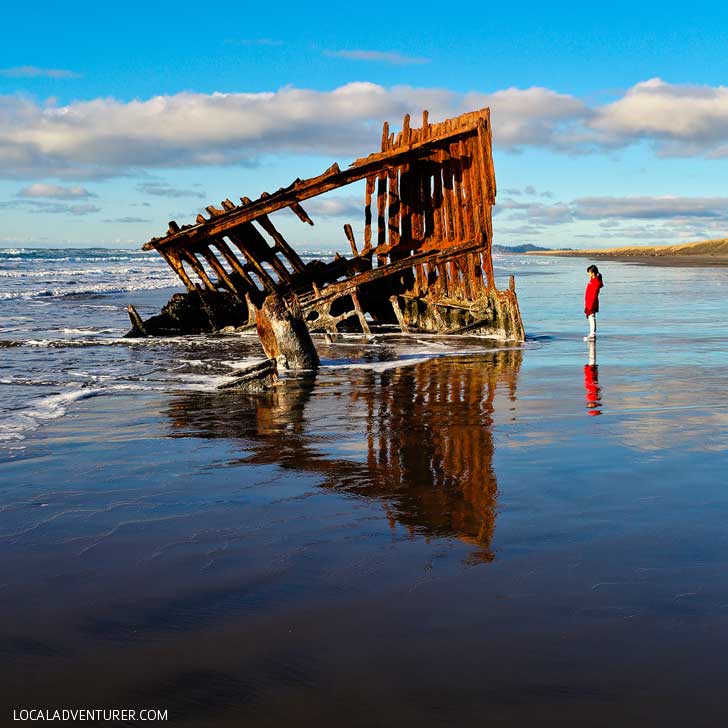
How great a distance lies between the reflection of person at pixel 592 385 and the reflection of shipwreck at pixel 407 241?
3334 millimetres

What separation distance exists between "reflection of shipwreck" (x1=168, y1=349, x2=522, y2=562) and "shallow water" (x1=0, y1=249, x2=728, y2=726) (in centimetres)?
3

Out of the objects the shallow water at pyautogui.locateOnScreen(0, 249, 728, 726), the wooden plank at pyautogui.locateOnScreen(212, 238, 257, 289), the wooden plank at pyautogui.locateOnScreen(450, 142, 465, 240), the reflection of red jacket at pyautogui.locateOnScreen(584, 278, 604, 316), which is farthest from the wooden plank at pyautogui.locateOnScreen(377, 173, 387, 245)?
the shallow water at pyautogui.locateOnScreen(0, 249, 728, 726)

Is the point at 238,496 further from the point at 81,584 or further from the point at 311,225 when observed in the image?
the point at 311,225

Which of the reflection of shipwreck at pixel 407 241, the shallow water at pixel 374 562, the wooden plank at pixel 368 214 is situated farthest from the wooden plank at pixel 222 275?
the shallow water at pixel 374 562

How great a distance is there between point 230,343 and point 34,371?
16.1ft

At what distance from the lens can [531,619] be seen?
3109mm

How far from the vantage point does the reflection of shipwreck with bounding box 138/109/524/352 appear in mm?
15195

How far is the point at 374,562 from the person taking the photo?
3.72 meters

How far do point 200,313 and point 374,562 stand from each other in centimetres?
1432

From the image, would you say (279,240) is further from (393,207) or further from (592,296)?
(592,296)

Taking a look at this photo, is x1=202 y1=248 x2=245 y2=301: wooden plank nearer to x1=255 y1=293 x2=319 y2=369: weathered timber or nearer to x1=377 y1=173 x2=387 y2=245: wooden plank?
x1=377 y1=173 x2=387 y2=245: wooden plank

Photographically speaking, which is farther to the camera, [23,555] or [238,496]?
[238,496]

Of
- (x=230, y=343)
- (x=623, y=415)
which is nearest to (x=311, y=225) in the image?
(x=230, y=343)

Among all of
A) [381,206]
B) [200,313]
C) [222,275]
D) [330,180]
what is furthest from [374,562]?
[222,275]
